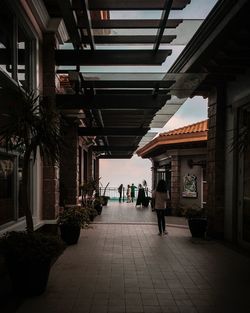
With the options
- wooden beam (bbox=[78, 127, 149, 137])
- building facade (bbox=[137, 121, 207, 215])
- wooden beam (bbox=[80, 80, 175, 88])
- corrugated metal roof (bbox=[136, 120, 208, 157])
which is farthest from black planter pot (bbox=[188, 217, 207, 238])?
building facade (bbox=[137, 121, 207, 215])

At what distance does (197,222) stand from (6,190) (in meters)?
5.77

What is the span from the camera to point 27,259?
5.27 m

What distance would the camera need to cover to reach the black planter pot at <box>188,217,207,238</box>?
1088 centimetres

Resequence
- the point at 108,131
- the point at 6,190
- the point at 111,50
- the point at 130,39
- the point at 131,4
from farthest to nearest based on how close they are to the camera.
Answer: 1. the point at 108,131
2. the point at 111,50
3. the point at 130,39
4. the point at 131,4
5. the point at 6,190

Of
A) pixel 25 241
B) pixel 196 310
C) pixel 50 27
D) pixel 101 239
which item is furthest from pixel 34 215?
pixel 196 310

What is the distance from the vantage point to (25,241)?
5426 millimetres

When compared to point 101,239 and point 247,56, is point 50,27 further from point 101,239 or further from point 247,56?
Answer: point 101,239

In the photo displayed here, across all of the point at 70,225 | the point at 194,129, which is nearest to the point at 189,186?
the point at 194,129

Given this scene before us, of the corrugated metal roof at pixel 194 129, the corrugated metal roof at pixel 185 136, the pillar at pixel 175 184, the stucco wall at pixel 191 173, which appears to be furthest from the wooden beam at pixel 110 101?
the pillar at pixel 175 184

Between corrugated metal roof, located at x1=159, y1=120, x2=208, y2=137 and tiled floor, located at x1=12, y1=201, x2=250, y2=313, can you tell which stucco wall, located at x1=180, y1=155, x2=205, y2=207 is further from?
tiled floor, located at x1=12, y1=201, x2=250, y2=313

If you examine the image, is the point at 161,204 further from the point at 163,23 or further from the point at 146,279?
the point at 163,23

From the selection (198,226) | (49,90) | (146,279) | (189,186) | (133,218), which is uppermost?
(49,90)

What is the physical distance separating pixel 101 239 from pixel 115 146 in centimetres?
1326

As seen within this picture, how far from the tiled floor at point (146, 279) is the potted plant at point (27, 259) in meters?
0.21
